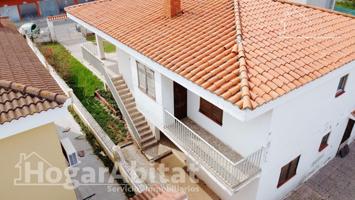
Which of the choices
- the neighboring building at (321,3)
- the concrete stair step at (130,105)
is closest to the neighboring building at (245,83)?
the concrete stair step at (130,105)

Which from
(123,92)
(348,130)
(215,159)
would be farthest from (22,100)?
(348,130)

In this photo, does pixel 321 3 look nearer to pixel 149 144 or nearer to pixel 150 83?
pixel 150 83

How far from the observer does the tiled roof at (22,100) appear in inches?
278

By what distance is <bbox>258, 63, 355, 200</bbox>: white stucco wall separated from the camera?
1000cm

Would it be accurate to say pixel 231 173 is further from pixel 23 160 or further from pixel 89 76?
pixel 89 76

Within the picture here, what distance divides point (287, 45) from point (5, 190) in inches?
386

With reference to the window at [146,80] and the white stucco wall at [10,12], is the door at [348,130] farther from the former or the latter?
the white stucco wall at [10,12]

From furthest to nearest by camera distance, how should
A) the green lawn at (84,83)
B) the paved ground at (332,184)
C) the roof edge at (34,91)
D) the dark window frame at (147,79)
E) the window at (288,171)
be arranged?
the green lawn at (84,83), the dark window frame at (147,79), the paved ground at (332,184), the window at (288,171), the roof edge at (34,91)

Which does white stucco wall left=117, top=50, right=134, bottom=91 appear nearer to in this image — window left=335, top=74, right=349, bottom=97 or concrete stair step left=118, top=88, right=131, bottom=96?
concrete stair step left=118, top=88, right=131, bottom=96

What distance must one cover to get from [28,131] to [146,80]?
6.91m

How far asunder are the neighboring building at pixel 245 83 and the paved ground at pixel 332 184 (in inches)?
17.4

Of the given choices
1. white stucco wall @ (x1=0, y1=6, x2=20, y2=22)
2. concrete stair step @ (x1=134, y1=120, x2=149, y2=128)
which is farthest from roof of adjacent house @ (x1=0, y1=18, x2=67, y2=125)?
white stucco wall @ (x1=0, y1=6, x2=20, y2=22)

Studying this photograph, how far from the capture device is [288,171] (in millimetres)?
12125

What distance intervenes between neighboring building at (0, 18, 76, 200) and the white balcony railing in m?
4.80
